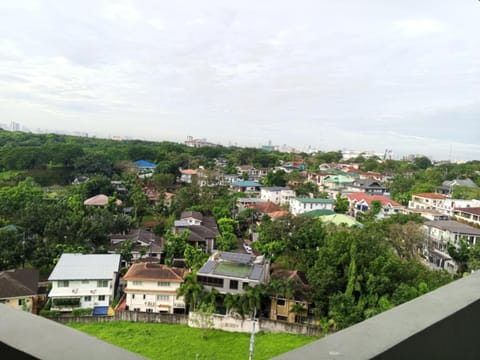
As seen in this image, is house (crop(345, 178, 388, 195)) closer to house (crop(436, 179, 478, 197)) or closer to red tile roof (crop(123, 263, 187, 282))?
house (crop(436, 179, 478, 197))

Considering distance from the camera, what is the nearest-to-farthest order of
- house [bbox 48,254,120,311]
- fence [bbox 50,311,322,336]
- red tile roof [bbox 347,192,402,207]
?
1. fence [bbox 50,311,322,336]
2. house [bbox 48,254,120,311]
3. red tile roof [bbox 347,192,402,207]

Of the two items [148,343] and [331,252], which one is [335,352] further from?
[331,252]

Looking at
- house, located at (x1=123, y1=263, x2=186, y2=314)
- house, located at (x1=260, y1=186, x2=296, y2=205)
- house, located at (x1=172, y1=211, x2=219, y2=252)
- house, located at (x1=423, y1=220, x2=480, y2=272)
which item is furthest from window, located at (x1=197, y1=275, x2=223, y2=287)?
house, located at (x1=260, y1=186, x2=296, y2=205)

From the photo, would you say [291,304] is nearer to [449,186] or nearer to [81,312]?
[81,312]

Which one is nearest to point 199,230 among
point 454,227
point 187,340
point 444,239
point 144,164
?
point 187,340

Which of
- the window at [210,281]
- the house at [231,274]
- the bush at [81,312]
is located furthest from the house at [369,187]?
the bush at [81,312]
